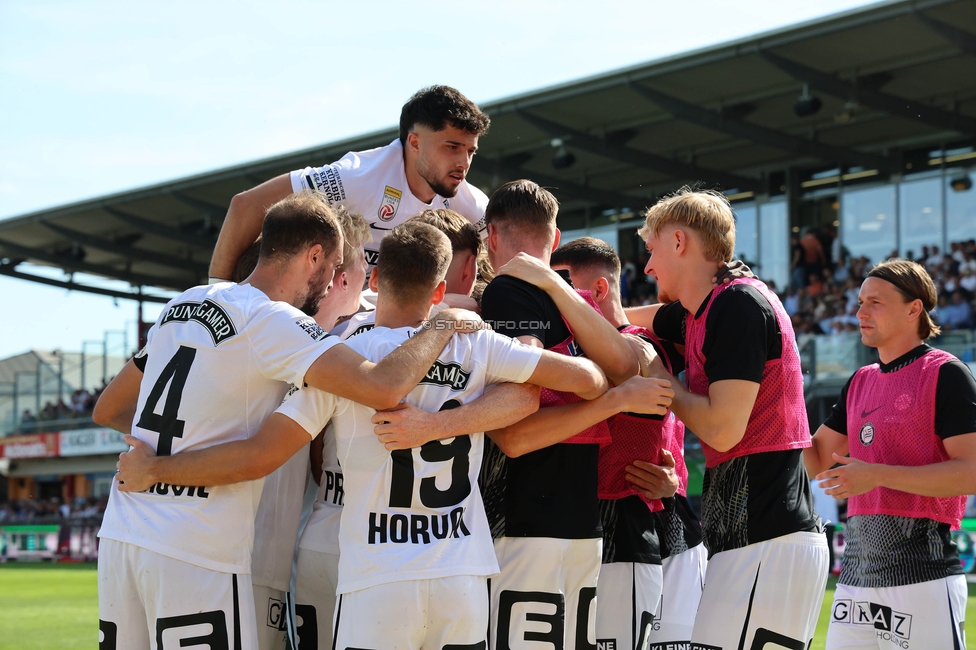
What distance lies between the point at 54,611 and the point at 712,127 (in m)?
16.7

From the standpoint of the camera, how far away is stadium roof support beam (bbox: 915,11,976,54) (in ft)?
59.4

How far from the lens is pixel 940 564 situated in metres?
4.95

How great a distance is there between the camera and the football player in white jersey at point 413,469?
356 centimetres

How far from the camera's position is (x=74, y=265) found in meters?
36.5

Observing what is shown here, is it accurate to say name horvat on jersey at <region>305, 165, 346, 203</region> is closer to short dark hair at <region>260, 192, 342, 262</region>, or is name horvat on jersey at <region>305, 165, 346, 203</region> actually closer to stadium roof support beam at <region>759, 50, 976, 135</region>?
short dark hair at <region>260, 192, 342, 262</region>

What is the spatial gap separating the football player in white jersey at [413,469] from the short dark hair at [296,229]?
0.96 ft

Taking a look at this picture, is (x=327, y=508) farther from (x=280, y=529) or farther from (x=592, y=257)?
(x=592, y=257)

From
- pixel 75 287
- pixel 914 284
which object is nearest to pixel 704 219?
pixel 914 284

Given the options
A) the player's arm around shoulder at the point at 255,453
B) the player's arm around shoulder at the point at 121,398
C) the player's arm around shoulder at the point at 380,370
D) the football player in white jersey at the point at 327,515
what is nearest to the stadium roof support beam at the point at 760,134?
the football player in white jersey at the point at 327,515

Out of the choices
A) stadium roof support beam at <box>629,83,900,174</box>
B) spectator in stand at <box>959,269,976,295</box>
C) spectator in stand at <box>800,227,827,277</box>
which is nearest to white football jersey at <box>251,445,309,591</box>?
stadium roof support beam at <box>629,83,900,174</box>

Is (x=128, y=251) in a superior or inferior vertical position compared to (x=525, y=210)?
superior

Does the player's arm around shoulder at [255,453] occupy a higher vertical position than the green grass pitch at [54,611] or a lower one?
higher

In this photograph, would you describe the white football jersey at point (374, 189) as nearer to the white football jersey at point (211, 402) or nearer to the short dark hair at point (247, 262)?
the short dark hair at point (247, 262)

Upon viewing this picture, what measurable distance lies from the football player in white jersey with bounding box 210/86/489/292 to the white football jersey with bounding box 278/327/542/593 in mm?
1933
